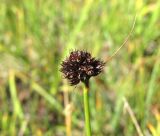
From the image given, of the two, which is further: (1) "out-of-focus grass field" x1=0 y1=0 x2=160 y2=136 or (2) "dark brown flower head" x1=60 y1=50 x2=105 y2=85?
(1) "out-of-focus grass field" x1=0 y1=0 x2=160 y2=136

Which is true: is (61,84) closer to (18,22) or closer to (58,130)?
(58,130)

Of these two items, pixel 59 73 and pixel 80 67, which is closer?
pixel 80 67

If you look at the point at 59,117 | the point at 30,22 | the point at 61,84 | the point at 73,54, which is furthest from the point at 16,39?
the point at 73,54

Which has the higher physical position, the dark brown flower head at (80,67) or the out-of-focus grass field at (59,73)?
the out-of-focus grass field at (59,73)

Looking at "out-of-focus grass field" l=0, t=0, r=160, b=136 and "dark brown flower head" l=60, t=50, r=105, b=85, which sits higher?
"out-of-focus grass field" l=0, t=0, r=160, b=136

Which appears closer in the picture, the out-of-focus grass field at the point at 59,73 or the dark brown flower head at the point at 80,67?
the dark brown flower head at the point at 80,67
